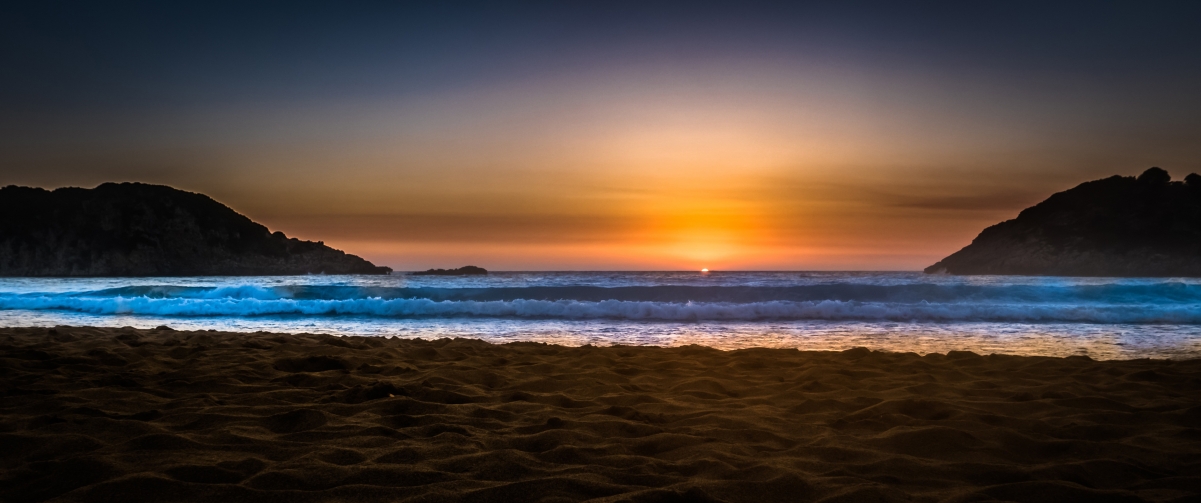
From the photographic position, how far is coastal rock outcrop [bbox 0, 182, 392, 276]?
60.6 meters

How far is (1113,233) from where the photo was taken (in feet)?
173

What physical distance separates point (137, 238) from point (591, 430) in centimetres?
7786

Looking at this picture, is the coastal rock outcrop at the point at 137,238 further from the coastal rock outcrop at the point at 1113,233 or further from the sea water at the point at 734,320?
the coastal rock outcrop at the point at 1113,233

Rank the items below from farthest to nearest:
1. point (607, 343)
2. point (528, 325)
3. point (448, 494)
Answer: point (528, 325)
point (607, 343)
point (448, 494)

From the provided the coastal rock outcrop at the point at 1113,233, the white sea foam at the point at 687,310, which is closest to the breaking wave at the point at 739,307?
the white sea foam at the point at 687,310

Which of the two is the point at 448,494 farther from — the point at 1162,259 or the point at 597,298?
the point at 1162,259

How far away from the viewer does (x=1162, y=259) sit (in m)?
49.1

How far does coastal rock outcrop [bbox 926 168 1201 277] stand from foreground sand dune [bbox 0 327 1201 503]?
57.8m

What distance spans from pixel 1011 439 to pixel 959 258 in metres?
82.7

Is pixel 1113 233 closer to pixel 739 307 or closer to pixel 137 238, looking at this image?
pixel 739 307

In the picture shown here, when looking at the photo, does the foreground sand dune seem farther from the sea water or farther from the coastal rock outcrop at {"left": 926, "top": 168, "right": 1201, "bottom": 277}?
the coastal rock outcrop at {"left": 926, "top": 168, "right": 1201, "bottom": 277}

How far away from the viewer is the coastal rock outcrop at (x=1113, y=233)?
49.5 meters

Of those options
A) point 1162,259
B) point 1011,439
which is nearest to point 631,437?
point 1011,439

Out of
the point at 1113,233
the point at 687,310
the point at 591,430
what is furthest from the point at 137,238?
the point at 1113,233
